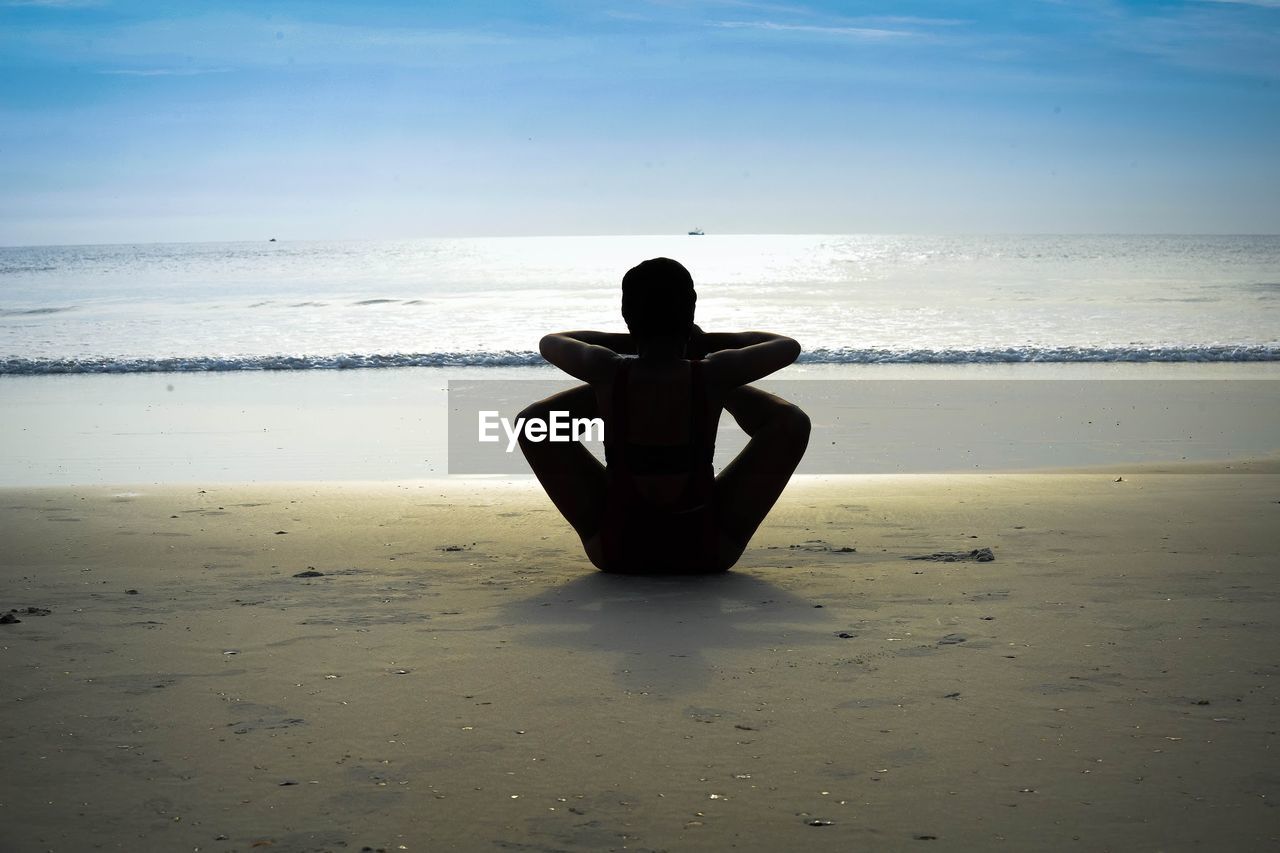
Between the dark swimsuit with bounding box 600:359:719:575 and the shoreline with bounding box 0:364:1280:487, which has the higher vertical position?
the dark swimsuit with bounding box 600:359:719:575

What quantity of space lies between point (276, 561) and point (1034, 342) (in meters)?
18.6

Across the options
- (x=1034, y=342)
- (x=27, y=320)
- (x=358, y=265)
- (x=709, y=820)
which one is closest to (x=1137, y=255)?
(x=358, y=265)

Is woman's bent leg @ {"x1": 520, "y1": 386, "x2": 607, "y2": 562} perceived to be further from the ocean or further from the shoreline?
the ocean

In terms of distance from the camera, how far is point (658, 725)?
9.72 ft

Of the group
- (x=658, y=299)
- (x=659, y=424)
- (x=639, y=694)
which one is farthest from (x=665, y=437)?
(x=639, y=694)

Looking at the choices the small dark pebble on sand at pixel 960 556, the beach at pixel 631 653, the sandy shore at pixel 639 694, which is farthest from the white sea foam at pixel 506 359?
the small dark pebble on sand at pixel 960 556

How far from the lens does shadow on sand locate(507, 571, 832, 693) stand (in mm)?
3471

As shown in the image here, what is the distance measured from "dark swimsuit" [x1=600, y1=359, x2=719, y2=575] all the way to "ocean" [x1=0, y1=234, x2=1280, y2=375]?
1429cm

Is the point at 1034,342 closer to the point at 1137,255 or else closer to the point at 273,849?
the point at 273,849

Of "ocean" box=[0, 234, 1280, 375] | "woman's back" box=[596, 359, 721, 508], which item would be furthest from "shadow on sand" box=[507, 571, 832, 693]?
"ocean" box=[0, 234, 1280, 375]

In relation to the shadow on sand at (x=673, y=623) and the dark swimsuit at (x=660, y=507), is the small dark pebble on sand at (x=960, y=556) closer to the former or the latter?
the shadow on sand at (x=673, y=623)

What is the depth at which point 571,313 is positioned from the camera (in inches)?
1212

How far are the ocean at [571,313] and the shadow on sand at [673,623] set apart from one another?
1448 centimetres

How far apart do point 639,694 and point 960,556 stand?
2.27 meters
